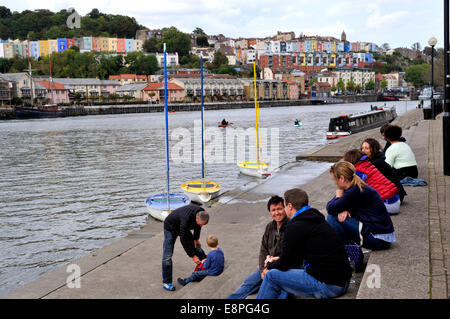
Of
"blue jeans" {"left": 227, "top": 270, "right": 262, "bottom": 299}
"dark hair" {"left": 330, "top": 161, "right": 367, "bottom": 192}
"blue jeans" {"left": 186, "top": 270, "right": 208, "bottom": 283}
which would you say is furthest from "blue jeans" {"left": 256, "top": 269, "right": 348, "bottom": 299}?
"blue jeans" {"left": 186, "top": 270, "right": 208, "bottom": 283}

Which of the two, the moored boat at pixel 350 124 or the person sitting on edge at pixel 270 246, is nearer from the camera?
the person sitting on edge at pixel 270 246

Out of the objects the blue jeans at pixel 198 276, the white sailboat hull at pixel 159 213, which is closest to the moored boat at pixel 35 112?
the white sailboat hull at pixel 159 213

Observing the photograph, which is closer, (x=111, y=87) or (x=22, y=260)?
(x=22, y=260)

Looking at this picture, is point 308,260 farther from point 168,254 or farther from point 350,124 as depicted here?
point 350,124

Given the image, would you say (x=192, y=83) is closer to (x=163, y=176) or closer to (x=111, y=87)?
(x=111, y=87)

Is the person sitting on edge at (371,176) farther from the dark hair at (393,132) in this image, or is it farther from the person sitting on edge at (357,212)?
the dark hair at (393,132)

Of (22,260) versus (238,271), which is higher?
(238,271)

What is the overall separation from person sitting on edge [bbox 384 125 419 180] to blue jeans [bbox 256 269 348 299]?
576 cm

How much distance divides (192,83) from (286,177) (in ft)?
476

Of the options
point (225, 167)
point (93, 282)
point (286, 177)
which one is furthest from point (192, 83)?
point (93, 282)

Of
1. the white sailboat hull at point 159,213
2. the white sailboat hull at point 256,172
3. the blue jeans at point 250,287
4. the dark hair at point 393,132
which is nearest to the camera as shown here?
the blue jeans at point 250,287

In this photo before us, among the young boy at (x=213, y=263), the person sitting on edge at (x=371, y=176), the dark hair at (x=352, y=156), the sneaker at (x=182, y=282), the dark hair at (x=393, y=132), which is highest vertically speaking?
the dark hair at (x=393, y=132)

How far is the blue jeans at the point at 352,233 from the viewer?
6.68m
